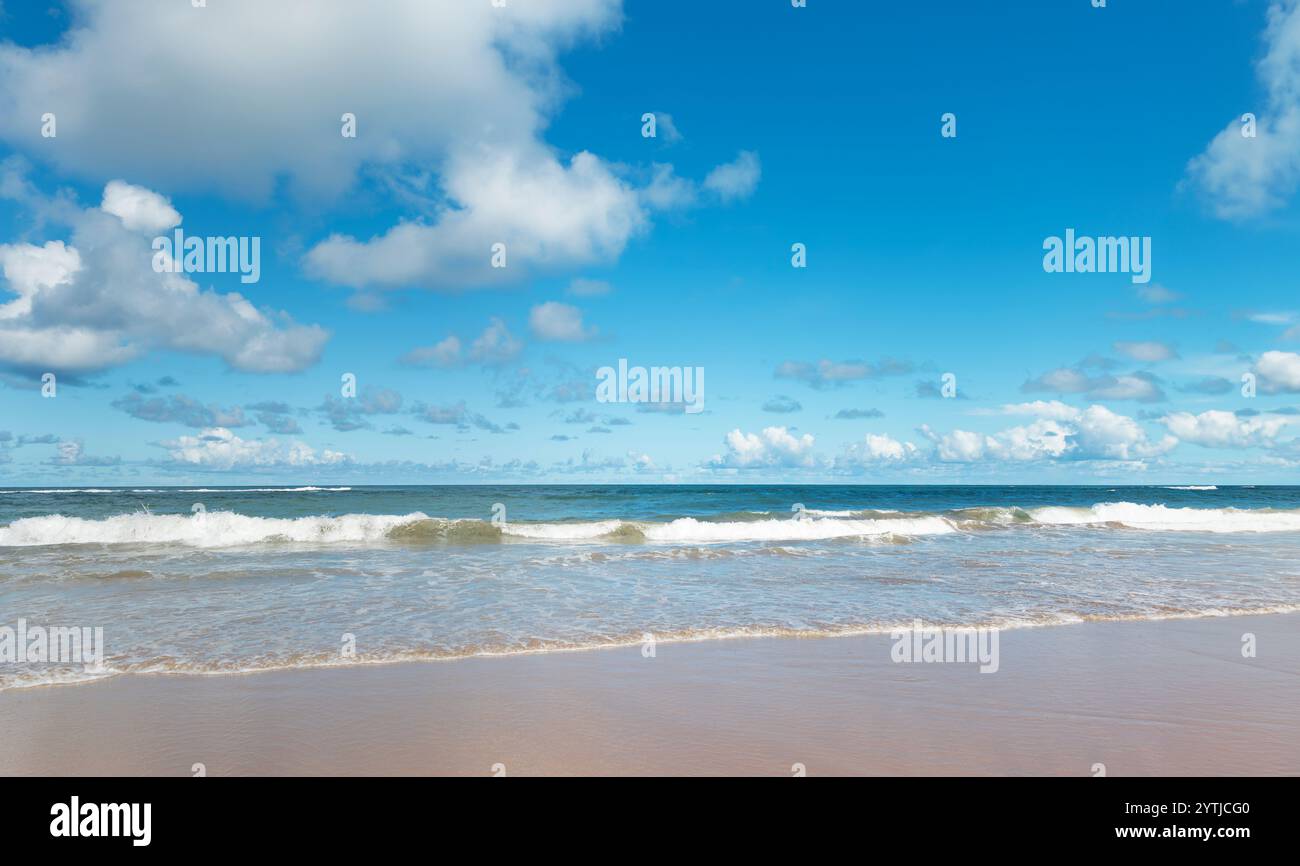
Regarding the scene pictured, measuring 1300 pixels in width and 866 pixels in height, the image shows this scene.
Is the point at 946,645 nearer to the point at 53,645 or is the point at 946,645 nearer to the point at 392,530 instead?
the point at 53,645

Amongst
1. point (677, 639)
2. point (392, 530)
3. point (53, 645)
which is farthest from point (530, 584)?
point (392, 530)

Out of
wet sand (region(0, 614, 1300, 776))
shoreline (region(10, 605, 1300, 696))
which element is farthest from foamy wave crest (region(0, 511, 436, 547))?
wet sand (region(0, 614, 1300, 776))

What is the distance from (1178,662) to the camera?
7.46 meters

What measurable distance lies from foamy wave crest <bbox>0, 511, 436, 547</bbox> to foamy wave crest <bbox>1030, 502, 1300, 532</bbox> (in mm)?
30259

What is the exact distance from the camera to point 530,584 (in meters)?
13.0

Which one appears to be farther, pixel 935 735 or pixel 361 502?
pixel 361 502

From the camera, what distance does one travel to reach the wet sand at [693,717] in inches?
187

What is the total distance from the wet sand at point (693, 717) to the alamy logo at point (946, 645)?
21cm
